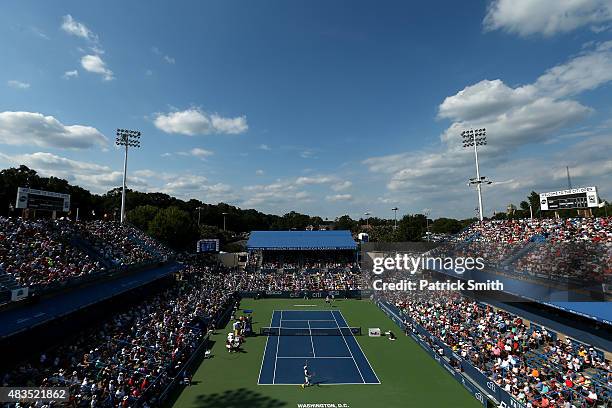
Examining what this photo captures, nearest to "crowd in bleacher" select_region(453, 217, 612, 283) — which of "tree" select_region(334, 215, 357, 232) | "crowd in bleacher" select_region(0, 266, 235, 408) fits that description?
Result: "crowd in bleacher" select_region(0, 266, 235, 408)

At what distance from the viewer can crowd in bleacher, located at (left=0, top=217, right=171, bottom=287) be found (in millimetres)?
21797

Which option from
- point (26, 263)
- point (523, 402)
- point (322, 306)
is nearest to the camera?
point (523, 402)

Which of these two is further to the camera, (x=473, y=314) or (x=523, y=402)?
(x=473, y=314)

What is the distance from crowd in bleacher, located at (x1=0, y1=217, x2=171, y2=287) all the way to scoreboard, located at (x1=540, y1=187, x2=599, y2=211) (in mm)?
41643

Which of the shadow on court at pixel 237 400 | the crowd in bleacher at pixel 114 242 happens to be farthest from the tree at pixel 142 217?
the shadow on court at pixel 237 400

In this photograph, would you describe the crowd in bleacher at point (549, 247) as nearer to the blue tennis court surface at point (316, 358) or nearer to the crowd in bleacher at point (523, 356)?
the crowd in bleacher at point (523, 356)

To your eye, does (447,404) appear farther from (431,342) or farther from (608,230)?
(608,230)

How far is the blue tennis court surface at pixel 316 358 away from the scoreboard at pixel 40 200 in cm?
2227

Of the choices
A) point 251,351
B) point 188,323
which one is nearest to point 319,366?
point 251,351

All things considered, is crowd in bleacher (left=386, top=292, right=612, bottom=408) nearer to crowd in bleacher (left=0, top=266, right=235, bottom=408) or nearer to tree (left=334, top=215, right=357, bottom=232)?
crowd in bleacher (left=0, top=266, right=235, bottom=408)

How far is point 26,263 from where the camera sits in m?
22.5

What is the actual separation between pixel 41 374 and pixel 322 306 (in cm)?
2926

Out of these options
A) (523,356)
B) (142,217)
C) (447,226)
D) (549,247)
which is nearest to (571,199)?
(549,247)

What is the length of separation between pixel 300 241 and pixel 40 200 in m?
38.3
